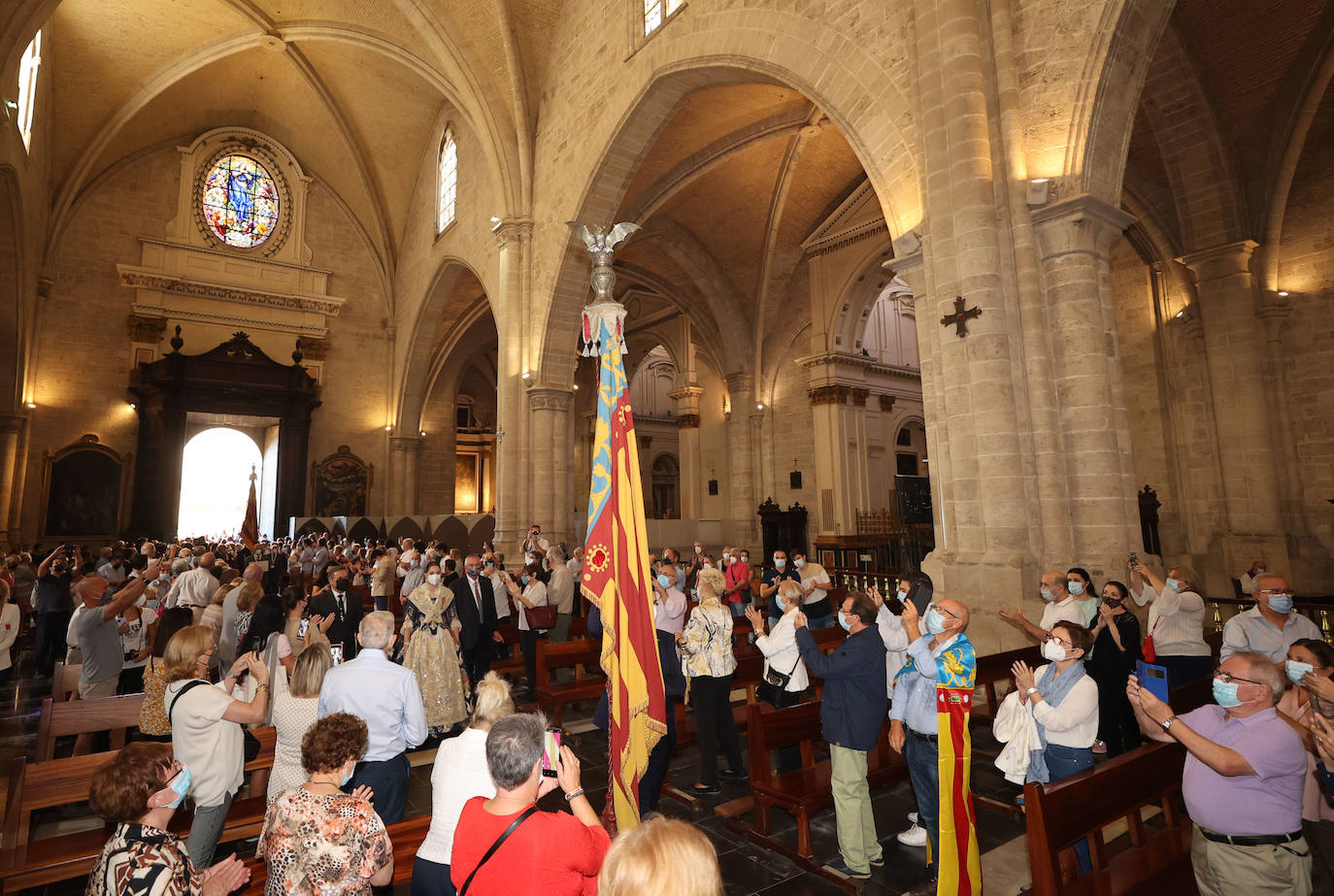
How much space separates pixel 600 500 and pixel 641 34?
1166 centimetres

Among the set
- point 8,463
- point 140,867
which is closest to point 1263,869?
point 140,867

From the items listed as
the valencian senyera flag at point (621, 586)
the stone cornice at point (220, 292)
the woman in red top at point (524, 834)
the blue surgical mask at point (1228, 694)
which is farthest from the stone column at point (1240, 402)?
the stone cornice at point (220, 292)

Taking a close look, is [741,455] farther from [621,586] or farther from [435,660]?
Answer: [621,586]

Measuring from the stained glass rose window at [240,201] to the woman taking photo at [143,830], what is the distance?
77.5 ft

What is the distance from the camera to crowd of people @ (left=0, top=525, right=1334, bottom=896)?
A: 210 cm

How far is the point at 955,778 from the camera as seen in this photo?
10.5 feet

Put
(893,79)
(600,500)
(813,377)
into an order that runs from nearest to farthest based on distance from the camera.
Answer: (600,500)
(893,79)
(813,377)

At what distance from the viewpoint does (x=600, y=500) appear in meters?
4.05

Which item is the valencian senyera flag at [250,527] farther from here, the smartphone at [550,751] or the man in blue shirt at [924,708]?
the smartphone at [550,751]

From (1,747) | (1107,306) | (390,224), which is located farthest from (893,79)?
(390,224)

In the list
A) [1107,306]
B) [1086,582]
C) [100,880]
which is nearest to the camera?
[100,880]

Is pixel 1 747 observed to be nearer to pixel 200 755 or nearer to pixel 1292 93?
pixel 200 755

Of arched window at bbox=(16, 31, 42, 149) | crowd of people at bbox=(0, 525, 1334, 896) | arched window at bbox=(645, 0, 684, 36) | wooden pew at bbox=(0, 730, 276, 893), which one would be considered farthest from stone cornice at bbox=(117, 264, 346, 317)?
wooden pew at bbox=(0, 730, 276, 893)

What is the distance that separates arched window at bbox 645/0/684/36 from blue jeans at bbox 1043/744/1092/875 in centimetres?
1193
